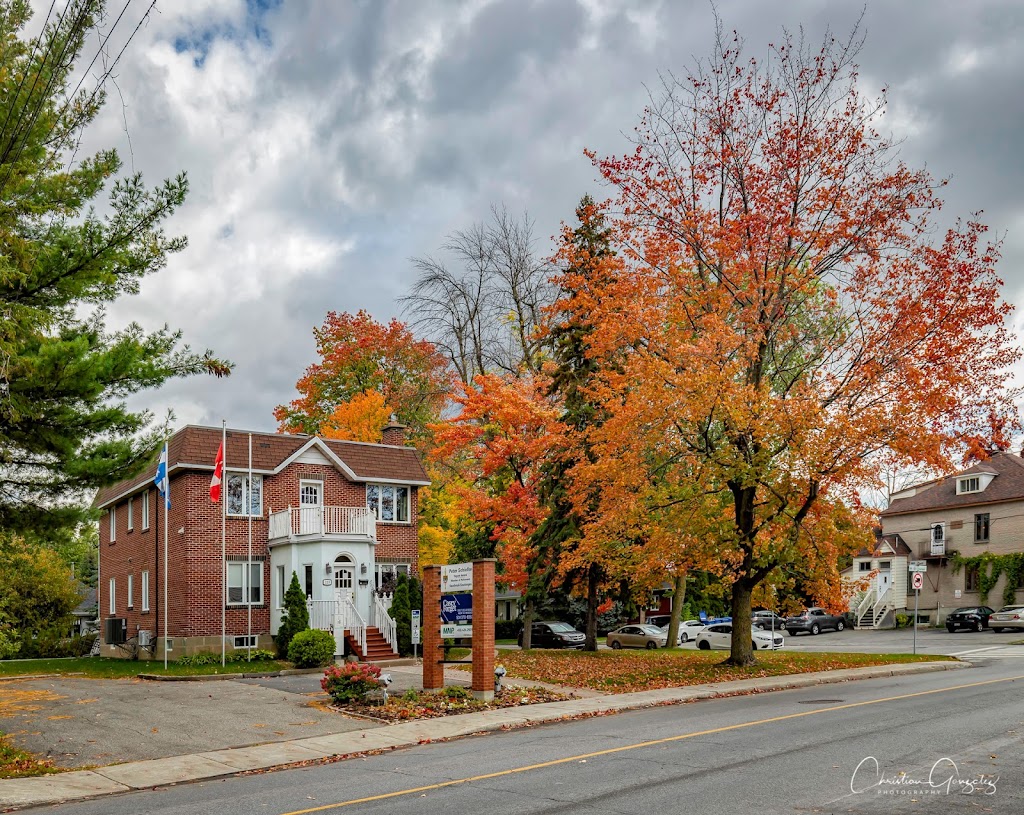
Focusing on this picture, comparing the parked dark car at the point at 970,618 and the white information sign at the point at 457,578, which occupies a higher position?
the white information sign at the point at 457,578

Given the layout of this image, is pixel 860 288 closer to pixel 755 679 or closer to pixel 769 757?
pixel 755 679

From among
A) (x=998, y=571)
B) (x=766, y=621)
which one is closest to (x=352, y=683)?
(x=998, y=571)

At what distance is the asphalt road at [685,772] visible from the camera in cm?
930

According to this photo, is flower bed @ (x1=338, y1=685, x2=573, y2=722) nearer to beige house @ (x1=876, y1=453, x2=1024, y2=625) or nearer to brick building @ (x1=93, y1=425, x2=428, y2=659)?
brick building @ (x1=93, y1=425, x2=428, y2=659)

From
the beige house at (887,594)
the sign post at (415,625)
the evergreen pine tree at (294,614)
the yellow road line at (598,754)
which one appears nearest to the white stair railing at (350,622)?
the evergreen pine tree at (294,614)

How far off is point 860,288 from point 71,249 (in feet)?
60.2

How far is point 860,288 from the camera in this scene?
23859 millimetres

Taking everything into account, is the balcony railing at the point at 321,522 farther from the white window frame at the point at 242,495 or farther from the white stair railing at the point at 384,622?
the white stair railing at the point at 384,622

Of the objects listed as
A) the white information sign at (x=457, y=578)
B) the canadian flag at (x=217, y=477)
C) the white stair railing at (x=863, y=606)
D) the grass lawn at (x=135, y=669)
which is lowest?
the white stair railing at (x=863, y=606)

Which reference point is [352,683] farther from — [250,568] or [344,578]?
[250,568]

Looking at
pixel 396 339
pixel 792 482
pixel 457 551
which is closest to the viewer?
pixel 792 482

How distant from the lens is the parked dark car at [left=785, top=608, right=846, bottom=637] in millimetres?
55375

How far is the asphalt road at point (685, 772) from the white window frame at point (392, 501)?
20.9 metres

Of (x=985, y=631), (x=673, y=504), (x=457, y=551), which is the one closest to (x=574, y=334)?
(x=673, y=504)
